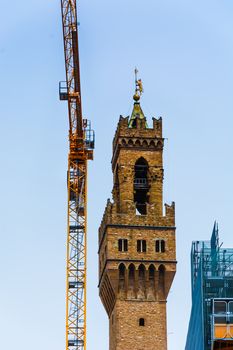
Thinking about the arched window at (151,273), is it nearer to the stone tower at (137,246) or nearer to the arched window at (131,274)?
the stone tower at (137,246)

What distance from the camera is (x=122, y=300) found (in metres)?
111

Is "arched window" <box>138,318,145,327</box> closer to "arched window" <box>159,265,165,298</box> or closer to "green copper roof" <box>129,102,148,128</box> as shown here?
"arched window" <box>159,265,165,298</box>

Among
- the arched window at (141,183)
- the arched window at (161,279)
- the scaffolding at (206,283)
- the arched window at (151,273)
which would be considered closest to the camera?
the arched window at (161,279)

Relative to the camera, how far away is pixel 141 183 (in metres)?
117

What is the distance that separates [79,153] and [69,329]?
16808mm

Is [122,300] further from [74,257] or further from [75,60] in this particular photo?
[75,60]

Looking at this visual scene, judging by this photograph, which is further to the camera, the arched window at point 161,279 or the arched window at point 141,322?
the arched window at point 161,279

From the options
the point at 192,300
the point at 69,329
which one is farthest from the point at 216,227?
the point at 69,329

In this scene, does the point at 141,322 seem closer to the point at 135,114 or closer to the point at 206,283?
the point at 206,283

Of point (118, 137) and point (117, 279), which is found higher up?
point (118, 137)

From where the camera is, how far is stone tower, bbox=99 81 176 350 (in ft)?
360

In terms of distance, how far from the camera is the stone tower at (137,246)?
110m

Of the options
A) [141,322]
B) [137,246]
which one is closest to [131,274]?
[137,246]

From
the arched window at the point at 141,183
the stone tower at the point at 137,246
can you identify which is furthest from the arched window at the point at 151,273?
the arched window at the point at 141,183
